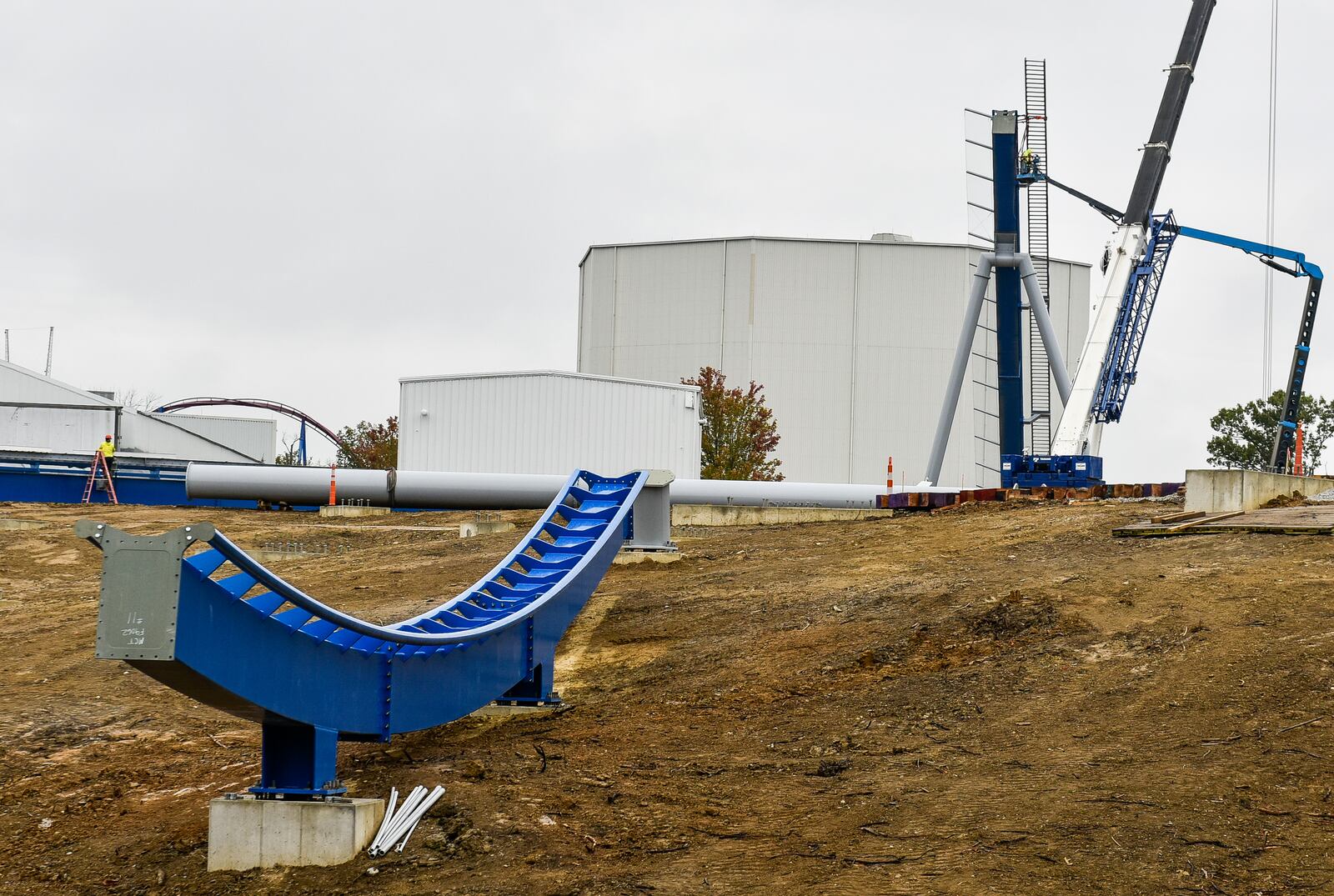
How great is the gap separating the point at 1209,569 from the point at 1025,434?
21.7 meters

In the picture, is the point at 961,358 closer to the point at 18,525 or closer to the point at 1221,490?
the point at 1221,490

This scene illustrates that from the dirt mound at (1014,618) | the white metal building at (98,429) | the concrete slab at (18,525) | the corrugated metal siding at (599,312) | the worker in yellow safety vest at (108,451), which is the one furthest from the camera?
the corrugated metal siding at (599,312)

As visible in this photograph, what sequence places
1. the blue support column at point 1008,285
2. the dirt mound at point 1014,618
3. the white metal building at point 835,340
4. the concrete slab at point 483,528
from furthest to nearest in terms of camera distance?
the white metal building at point 835,340
the blue support column at point 1008,285
the concrete slab at point 483,528
the dirt mound at point 1014,618

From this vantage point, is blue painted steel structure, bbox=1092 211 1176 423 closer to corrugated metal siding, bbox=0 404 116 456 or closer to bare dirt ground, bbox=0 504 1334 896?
bare dirt ground, bbox=0 504 1334 896

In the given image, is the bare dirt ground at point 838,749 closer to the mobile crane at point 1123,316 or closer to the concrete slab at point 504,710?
the concrete slab at point 504,710

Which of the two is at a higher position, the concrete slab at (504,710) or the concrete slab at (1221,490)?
the concrete slab at (1221,490)

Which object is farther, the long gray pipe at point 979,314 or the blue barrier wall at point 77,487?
the blue barrier wall at point 77,487

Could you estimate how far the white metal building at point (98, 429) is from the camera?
4531 centimetres

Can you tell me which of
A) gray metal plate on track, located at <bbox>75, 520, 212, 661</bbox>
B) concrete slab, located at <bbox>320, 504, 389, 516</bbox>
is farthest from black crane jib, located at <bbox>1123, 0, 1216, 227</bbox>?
gray metal plate on track, located at <bbox>75, 520, 212, 661</bbox>

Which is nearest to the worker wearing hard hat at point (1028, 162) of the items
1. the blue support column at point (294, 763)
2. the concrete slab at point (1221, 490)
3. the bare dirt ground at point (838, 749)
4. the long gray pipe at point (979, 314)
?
the long gray pipe at point (979, 314)

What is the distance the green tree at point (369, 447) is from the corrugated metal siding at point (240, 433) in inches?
259

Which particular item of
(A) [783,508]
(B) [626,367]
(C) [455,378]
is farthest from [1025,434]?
(B) [626,367]

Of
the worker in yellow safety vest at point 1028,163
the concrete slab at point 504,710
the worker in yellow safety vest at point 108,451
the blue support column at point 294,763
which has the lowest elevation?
the concrete slab at point 504,710

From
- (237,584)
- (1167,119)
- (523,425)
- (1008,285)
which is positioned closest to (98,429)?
(523,425)
